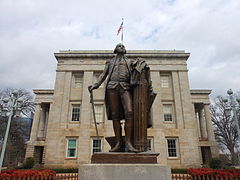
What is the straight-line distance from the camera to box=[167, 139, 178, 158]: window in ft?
71.8

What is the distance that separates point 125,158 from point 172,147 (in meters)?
19.7

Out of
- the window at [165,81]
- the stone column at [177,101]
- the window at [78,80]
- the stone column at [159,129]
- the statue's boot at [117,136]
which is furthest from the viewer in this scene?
the window at [78,80]

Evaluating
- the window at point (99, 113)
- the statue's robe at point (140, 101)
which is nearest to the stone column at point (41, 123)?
the window at point (99, 113)

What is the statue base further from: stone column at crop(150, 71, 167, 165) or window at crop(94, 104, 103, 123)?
window at crop(94, 104, 103, 123)

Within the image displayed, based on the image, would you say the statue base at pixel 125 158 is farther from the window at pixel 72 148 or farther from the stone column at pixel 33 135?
the stone column at pixel 33 135

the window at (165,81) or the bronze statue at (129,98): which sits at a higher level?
the window at (165,81)

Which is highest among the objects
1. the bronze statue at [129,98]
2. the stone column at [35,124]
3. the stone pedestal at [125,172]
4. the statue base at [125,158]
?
the stone column at [35,124]

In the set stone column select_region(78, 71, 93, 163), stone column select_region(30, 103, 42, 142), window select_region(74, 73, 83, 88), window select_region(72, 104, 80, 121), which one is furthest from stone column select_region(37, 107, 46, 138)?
stone column select_region(78, 71, 93, 163)

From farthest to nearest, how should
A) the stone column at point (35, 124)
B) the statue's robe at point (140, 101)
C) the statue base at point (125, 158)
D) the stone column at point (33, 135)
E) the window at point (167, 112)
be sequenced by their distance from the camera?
the stone column at point (35, 124), the stone column at point (33, 135), the window at point (167, 112), the statue's robe at point (140, 101), the statue base at point (125, 158)

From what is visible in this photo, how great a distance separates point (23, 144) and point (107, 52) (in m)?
25.0

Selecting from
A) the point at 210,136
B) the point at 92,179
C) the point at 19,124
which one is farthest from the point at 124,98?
the point at 19,124

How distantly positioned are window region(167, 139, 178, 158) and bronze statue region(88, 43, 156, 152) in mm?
18743

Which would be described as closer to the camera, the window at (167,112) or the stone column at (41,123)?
the window at (167,112)

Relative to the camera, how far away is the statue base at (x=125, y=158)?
13.9 feet
